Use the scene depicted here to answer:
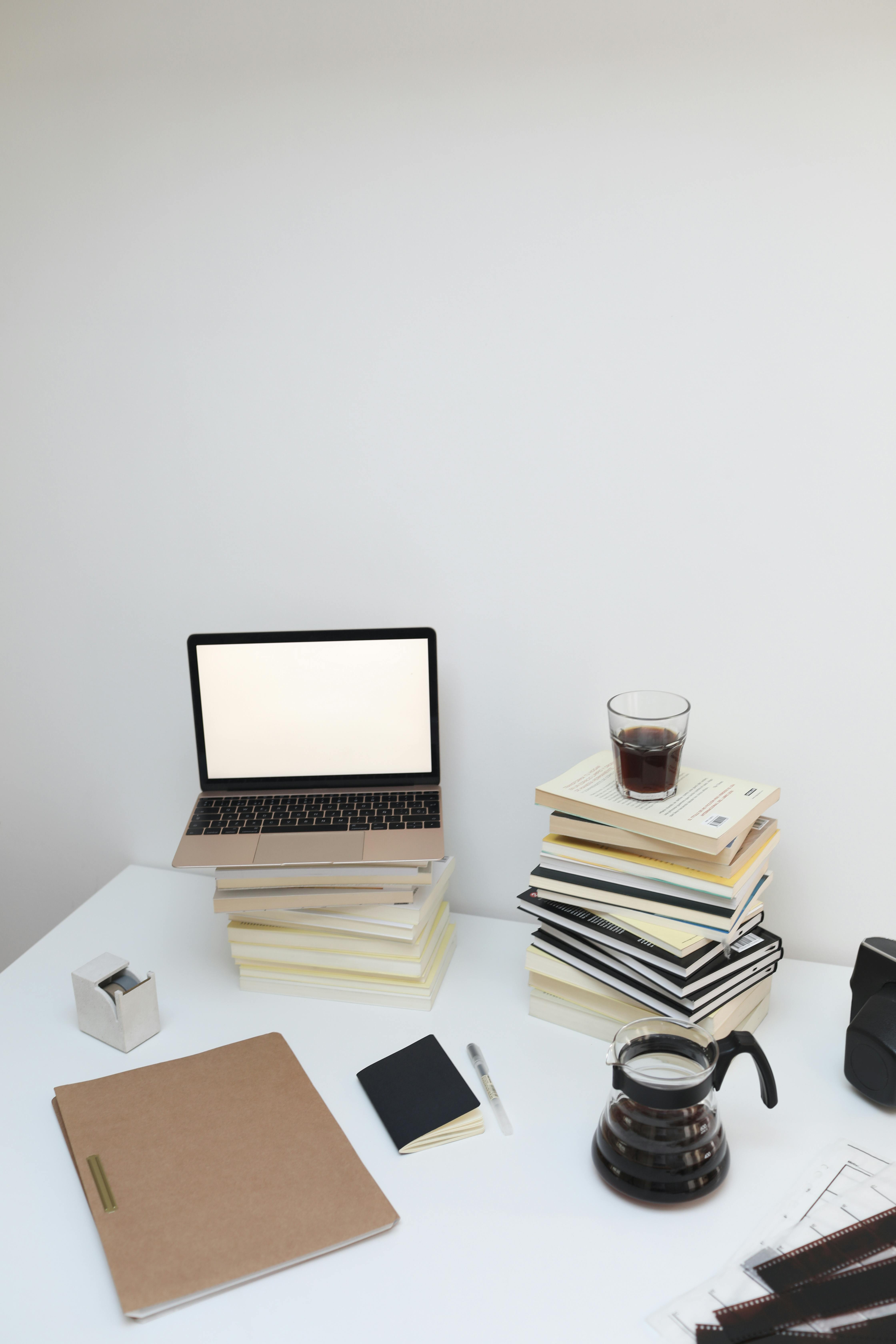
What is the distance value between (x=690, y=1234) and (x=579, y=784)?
470 mm

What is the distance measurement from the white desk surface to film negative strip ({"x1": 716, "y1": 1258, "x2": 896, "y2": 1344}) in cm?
5

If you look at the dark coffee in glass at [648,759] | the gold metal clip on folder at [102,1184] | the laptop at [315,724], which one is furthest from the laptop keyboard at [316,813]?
the gold metal clip on folder at [102,1184]

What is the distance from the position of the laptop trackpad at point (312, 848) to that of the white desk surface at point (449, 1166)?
20cm

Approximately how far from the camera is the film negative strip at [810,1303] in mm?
682

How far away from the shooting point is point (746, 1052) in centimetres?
87

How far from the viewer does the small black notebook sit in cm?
89

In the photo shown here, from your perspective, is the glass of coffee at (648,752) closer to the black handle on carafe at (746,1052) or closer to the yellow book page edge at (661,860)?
the yellow book page edge at (661,860)

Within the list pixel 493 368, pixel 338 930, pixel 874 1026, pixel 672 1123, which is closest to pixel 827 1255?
pixel 672 1123

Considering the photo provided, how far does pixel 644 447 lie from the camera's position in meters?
1.13

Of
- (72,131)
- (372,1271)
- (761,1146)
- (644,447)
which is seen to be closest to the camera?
(372,1271)

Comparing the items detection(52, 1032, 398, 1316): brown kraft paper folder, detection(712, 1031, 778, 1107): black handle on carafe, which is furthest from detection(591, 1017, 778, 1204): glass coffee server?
detection(52, 1032, 398, 1316): brown kraft paper folder

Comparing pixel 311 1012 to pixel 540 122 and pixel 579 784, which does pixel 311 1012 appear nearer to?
pixel 579 784

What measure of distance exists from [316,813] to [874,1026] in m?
0.68

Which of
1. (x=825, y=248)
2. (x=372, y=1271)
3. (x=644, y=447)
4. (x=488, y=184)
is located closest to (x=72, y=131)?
(x=488, y=184)
